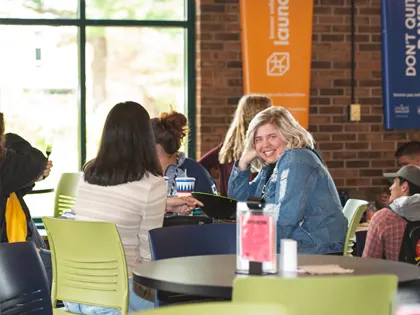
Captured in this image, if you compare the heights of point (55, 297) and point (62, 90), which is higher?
point (62, 90)

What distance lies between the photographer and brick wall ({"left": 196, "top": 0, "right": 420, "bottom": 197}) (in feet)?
25.4

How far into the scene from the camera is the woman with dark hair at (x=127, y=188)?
166 inches

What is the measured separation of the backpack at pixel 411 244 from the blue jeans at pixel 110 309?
1558 millimetres

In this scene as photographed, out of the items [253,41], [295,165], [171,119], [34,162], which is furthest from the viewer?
[253,41]

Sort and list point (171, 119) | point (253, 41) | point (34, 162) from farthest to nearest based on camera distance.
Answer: point (253, 41) < point (171, 119) < point (34, 162)

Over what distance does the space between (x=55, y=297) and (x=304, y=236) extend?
1.14m

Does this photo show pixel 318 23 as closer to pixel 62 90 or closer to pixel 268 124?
pixel 62 90

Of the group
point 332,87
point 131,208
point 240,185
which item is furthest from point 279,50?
point 131,208

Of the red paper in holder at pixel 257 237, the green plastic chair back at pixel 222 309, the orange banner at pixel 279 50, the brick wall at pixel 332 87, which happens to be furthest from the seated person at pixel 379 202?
the green plastic chair back at pixel 222 309

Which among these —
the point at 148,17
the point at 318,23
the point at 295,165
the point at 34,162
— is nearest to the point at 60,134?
the point at 148,17

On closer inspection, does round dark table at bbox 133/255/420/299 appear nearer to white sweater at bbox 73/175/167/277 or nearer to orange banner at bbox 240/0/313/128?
white sweater at bbox 73/175/167/277

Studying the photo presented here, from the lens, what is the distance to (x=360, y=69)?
26.3ft

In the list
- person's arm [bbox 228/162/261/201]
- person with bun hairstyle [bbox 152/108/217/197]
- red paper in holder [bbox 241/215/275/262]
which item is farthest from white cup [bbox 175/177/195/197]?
red paper in holder [bbox 241/215/275/262]

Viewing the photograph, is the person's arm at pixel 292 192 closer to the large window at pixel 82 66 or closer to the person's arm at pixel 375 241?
the person's arm at pixel 375 241
